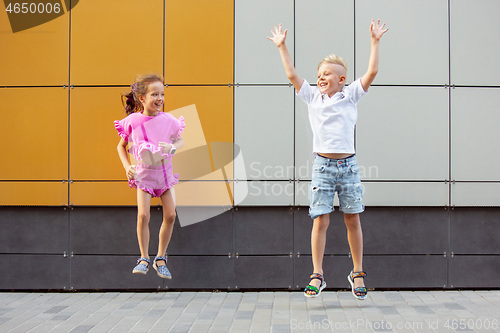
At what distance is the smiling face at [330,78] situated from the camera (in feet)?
17.4

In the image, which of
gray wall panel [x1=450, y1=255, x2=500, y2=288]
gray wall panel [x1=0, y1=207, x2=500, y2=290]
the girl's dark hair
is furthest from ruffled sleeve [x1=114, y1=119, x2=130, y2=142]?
gray wall panel [x1=450, y1=255, x2=500, y2=288]

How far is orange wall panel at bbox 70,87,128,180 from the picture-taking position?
6.46 metres

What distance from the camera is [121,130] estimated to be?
601 centimetres

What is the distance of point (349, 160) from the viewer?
5.31m

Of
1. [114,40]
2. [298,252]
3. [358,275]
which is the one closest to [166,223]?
[298,252]

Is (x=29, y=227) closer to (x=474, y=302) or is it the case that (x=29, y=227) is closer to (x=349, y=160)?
(x=349, y=160)

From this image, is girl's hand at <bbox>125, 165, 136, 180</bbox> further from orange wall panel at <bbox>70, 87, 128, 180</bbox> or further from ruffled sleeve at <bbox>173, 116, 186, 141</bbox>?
orange wall panel at <bbox>70, 87, 128, 180</bbox>

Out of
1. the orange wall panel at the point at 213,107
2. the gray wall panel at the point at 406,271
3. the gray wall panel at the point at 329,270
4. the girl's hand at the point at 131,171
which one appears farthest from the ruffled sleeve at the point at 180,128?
the gray wall panel at the point at 406,271

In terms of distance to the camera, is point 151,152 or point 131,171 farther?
point 151,152

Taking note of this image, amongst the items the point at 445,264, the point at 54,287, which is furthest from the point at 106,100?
the point at 445,264

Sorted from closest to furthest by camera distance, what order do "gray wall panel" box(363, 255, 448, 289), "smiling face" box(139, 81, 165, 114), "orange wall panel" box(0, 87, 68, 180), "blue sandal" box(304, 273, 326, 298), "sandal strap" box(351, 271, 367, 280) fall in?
1. "blue sandal" box(304, 273, 326, 298)
2. "sandal strap" box(351, 271, 367, 280)
3. "smiling face" box(139, 81, 165, 114)
4. "gray wall panel" box(363, 255, 448, 289)
5. "orange wall panel" box(0, 87, 68, 180)

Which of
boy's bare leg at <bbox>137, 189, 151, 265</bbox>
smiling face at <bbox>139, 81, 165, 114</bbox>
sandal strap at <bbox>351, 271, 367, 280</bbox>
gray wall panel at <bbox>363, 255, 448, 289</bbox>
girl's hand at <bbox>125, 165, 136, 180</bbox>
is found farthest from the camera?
gray wall panel at <bbox>363, 255, 448, 289</bbox>

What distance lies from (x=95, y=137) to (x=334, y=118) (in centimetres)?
273

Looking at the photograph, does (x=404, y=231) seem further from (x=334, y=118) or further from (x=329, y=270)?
(x=334, y=118)
